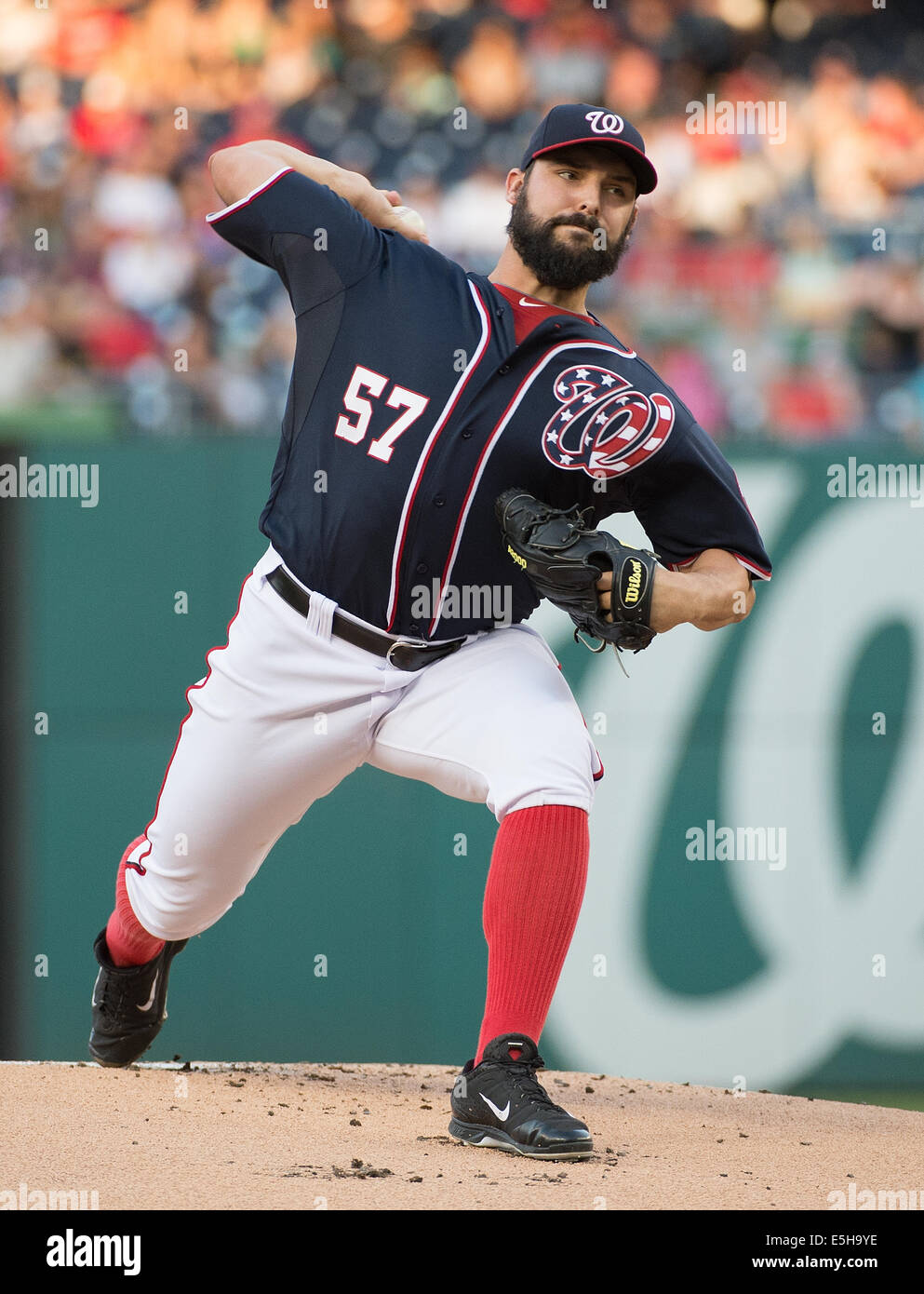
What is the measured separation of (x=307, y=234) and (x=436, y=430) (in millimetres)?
452

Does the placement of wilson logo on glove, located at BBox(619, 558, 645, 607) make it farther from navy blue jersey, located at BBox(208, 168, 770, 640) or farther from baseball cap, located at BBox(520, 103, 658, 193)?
baseball cap, located at BBox(520, 103, 658, 193)

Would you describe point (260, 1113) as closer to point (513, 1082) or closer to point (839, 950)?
point (513, 1082)

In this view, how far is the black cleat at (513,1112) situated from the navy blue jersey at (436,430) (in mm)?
767

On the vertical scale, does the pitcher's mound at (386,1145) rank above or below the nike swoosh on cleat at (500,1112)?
below

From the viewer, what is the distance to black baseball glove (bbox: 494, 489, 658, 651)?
2.63 metres

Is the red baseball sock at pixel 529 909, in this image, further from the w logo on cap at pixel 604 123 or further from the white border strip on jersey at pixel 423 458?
the w logo on cap at pixel 604 123

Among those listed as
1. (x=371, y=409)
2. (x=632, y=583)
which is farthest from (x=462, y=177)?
(x=632, y=583)

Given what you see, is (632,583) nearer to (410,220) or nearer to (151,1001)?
(410,220)

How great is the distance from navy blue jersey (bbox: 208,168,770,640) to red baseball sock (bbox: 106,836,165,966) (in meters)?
0.83

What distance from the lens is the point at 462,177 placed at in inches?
310

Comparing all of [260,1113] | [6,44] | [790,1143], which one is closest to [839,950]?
[790,1143]

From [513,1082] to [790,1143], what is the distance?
0.68 meters

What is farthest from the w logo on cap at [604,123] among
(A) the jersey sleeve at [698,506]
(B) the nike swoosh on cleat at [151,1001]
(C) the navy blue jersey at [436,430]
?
(B) the nike swoosh on cleat at [151,1001]

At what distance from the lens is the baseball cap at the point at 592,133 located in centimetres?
282
